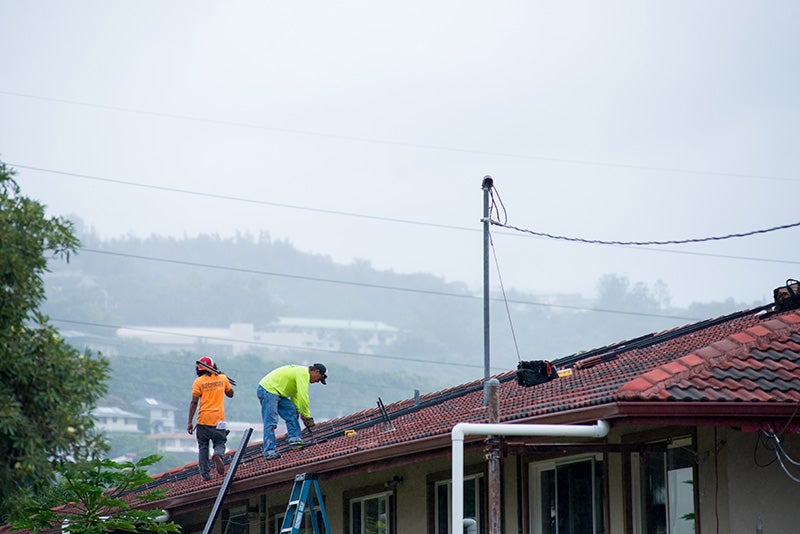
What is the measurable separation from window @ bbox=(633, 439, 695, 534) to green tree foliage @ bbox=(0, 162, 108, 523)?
17.8ft

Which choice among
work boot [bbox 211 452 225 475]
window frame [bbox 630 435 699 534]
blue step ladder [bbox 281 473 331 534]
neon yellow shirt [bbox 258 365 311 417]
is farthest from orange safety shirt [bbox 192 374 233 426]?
window frame [bbox 630 435 699 534]

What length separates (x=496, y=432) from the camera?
1305 cm

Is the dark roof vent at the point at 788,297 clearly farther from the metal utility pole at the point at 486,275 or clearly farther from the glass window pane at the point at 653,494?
the metal utility pole at the point at 486,275

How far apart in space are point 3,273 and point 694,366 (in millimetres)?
6593

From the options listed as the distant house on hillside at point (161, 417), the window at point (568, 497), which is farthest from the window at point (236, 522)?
the distant house on hillside at point (161, 417)

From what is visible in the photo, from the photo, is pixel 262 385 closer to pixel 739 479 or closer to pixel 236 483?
pixel 236 483

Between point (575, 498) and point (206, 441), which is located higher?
point (206, 441)

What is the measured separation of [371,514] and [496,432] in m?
6.09

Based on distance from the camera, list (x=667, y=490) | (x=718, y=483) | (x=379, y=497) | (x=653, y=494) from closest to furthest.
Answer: (x=718, y=483)
(x=667, y=490)
(x=653, y=494)
(x=379, y=497)

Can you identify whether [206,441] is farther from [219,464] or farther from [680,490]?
[680,490]

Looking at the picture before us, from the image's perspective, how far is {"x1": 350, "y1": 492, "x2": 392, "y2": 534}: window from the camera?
18438mm

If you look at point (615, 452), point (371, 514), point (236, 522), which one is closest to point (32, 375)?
point (615, 452)

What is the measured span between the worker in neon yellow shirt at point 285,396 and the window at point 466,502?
2798 mm

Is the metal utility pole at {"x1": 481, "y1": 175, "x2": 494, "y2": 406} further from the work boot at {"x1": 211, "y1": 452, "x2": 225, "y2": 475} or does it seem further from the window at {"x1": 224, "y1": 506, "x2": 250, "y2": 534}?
the window at {"x1": 224, "y1": 506, "x2": 250, "y2": 534}
